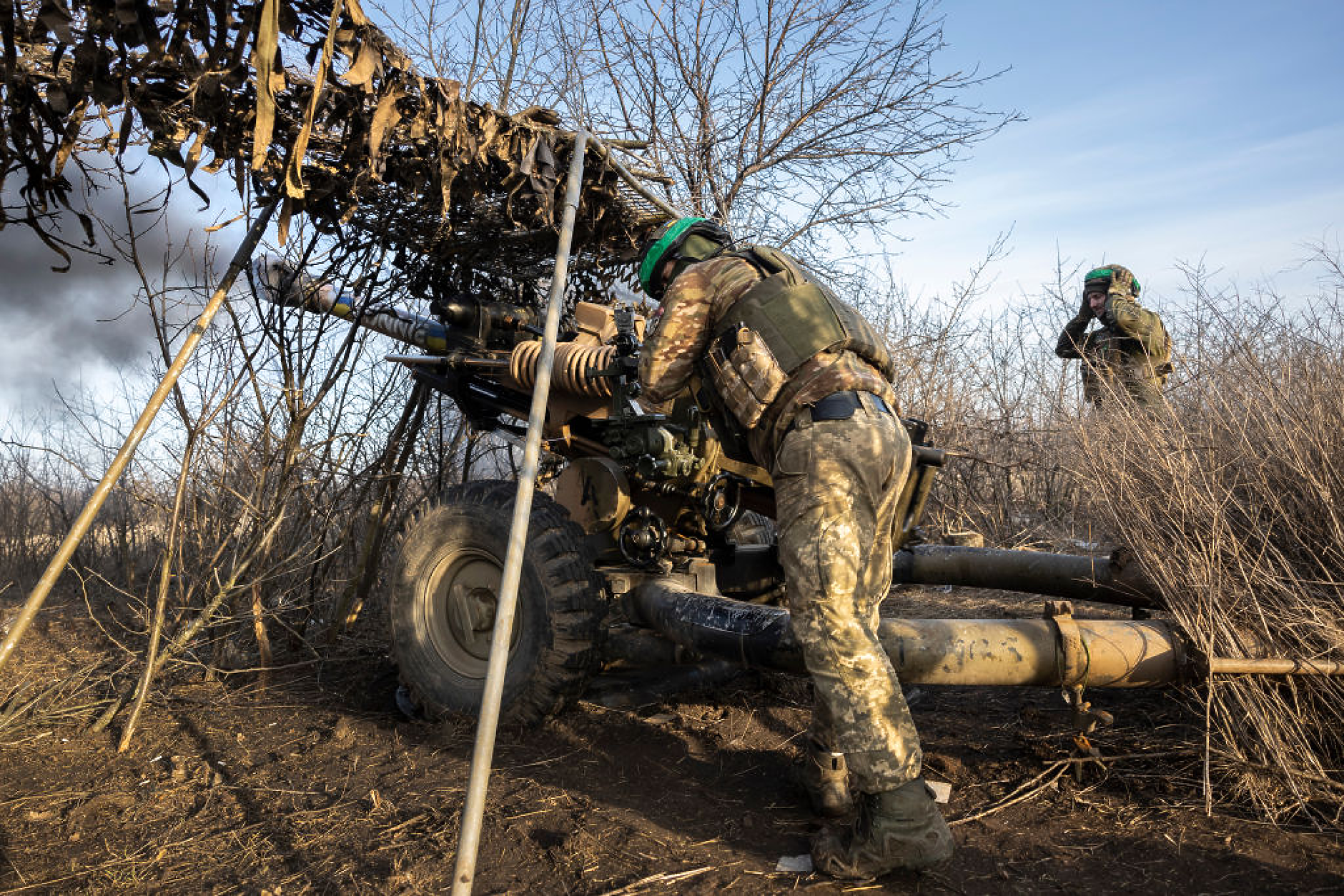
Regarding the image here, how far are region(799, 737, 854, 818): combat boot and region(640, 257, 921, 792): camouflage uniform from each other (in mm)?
238

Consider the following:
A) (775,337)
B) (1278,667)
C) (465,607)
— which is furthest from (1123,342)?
(465,607)

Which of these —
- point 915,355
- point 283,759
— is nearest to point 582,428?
point 283,759

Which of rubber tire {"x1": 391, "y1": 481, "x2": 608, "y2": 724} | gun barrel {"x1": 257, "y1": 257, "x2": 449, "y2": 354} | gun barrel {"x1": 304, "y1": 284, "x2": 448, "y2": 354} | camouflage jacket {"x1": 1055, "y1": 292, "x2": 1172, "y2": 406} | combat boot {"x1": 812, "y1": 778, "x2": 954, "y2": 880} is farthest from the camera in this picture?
camouflage jacket {"x1": 1055, "y1": 292, "x2": 1172, "y2": 406}

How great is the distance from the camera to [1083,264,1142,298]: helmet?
7457 mm

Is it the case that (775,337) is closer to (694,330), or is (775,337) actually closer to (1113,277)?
(694,330)

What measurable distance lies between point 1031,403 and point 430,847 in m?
7.71

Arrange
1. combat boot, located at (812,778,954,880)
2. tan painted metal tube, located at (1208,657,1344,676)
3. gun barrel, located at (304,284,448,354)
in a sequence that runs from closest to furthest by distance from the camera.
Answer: combat boot, located at (812,778,954,880), tan painted metal tube, located at (1208,657,1344,676), gun barrel, located at (304,284,448,354)

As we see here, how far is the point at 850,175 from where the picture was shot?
9531 millimetres

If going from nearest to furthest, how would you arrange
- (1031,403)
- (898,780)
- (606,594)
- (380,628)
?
(898,780)
(606,594)
(380,628)
(1031,403)

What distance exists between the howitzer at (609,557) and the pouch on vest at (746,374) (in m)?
0.54

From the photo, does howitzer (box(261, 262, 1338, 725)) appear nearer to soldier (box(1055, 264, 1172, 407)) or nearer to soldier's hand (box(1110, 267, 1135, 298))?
soldier (box(1055, 264, 1172, 407))

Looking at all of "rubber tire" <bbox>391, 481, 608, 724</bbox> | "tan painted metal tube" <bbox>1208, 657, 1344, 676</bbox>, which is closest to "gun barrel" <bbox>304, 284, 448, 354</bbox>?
"rubber tire" <bbox>391, 481, 608, 724</bbox>

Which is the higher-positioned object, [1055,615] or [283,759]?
[1055,615]

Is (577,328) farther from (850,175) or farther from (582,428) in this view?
(850,175)
